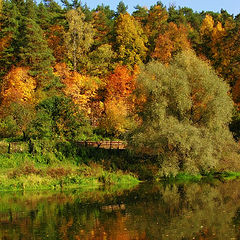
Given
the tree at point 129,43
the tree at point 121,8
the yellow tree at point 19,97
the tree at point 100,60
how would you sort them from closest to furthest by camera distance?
the yellow tree at point 19,97 < the tree at point 100,60 < the tree at point 129,43 < the tree at point 121,8

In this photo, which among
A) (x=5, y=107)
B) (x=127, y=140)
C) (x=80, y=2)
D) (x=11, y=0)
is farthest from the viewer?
(x=11, y=0)

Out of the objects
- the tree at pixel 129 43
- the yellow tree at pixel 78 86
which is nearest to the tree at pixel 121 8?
the tree at pixel 129 43

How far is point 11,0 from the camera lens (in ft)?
229

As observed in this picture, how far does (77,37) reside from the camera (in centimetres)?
5741

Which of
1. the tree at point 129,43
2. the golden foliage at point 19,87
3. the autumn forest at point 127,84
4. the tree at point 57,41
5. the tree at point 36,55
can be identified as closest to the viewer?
the autumn forest at point 127,84

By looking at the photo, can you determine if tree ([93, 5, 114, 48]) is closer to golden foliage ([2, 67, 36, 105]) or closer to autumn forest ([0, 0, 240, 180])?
autumn forest ([0, 0, 240, 180])

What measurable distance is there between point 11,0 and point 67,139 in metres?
40.4

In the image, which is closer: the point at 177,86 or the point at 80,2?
the point at 177,86

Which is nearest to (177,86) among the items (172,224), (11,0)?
(172,224)

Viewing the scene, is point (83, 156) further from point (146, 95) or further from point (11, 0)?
point (11, 0)

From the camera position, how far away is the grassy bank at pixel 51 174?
1238 inches

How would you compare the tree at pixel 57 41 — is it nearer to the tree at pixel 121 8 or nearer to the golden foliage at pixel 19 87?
the golden foliage at pixel 19 87

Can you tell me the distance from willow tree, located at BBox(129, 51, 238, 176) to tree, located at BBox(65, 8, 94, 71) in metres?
23.1

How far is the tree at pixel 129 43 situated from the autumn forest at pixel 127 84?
0.16 metres
